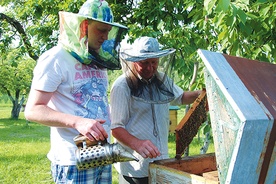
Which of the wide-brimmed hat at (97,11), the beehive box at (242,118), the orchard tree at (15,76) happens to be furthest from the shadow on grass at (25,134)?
the beehive box at (242,118)

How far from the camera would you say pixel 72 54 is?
1753mm

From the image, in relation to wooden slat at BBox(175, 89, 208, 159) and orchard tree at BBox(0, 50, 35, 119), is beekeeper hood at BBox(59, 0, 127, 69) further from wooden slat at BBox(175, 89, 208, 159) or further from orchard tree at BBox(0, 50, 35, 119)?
orchard tree at BBox(0, 50, 35, 119)

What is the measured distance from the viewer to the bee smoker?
4.97 ft

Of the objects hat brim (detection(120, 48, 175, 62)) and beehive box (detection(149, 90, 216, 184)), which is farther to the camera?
hat brim (detection(120, 48, 175, 62))

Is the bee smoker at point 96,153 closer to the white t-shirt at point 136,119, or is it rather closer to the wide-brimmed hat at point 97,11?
the white t-shirt at point 136,119

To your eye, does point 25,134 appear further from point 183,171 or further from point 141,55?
point 183,171

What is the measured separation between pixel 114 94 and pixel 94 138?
544 millimetres

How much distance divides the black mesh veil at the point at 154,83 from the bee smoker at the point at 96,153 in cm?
51

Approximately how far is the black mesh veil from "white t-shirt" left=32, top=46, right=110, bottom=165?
0.99 ft

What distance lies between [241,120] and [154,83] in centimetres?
107

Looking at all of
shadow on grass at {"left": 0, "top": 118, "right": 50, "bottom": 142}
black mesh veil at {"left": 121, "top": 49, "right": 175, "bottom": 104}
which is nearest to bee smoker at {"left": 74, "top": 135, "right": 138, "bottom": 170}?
black mesh veil at {"left": 121, "top": 49, "right": 175, "bottom": 104}

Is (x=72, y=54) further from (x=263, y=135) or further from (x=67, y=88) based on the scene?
(x=263, y=135)

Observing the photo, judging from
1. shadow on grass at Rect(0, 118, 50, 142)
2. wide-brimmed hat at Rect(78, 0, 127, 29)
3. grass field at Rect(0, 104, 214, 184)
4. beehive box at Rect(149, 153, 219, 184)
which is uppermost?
wide-brimmed hat at Rect(78, 0, 127, 29)

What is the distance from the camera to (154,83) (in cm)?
215
